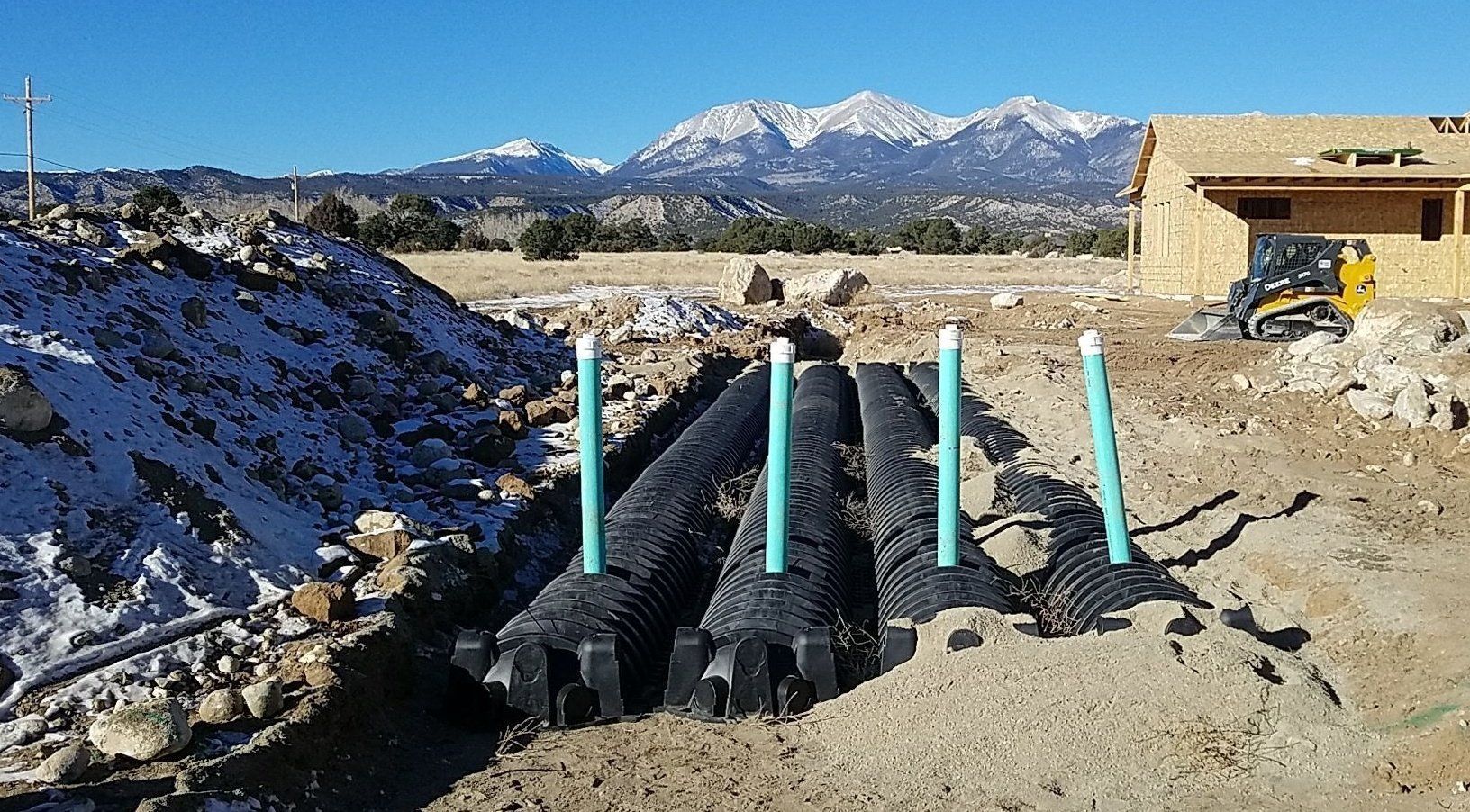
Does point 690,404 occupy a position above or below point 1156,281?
below

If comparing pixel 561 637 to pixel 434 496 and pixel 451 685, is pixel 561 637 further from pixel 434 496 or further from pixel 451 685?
pixel 434 496

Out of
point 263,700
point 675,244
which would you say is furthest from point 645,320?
point 675,244

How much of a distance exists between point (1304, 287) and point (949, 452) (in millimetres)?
11864

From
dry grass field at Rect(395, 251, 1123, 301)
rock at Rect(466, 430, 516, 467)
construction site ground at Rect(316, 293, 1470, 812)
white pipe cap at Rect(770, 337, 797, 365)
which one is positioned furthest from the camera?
dry grass field at Rect(395, 251, 1123, 301)

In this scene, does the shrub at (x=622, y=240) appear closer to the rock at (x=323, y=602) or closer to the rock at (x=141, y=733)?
the rock at (x=323, y=602)

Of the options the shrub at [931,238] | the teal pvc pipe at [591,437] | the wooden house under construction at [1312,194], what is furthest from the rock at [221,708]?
the shrub at [931,238]

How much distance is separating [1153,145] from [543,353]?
622 inches

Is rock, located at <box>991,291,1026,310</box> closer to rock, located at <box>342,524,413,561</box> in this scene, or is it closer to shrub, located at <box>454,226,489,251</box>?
rock, located at <box>342,524,413,561</box>

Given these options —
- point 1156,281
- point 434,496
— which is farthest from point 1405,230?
point 434,496

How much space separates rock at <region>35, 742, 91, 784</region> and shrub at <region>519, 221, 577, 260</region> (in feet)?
108

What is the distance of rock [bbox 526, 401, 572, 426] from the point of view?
9781mm

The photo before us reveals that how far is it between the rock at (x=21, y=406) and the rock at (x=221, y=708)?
7.28 feet

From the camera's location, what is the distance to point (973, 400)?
1029 centimetres

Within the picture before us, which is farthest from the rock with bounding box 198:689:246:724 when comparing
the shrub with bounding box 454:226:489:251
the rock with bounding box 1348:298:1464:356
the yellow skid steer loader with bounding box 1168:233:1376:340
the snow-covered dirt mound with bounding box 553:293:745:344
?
the shrub with bounding box 454:226:489:251
